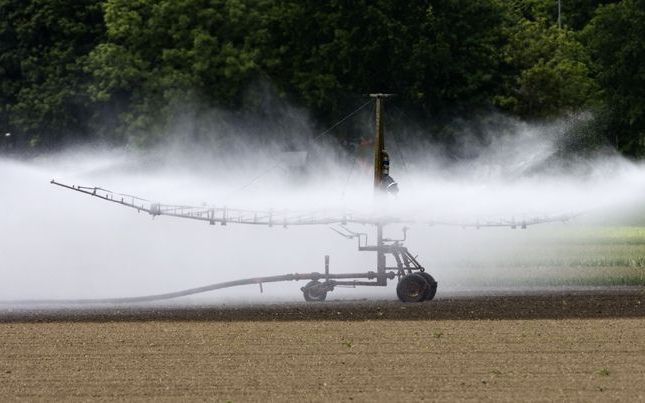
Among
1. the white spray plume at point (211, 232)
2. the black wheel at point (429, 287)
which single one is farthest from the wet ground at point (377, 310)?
the white spray plume at point (211, 232)

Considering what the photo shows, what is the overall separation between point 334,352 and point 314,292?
9.46 m

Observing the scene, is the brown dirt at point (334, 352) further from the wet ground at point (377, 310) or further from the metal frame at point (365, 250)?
the metal frame at point (365, 250)

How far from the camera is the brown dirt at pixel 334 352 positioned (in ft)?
87.5

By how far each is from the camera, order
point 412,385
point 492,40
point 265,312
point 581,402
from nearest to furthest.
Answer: point 581,402, point 412,385, point 265,312, point 492,40

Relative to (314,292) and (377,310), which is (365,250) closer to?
(377,310)

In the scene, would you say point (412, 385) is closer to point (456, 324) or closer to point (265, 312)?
point (456, 324)

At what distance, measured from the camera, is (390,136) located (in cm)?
7950

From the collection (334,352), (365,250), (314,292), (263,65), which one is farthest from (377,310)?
(263,65)

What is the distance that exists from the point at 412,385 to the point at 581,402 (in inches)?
106

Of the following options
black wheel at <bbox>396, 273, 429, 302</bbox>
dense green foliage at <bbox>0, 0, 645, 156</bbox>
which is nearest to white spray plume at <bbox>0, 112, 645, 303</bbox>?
black wheel at <bbox>396, 273, 429, 302</bbox>

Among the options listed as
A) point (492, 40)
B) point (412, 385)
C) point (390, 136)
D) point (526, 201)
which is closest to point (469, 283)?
point (526, 201)

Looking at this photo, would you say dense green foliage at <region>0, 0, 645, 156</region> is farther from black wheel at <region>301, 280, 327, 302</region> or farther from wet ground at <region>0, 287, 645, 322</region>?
wet ground at <region>0, 287, 645, 322</region>

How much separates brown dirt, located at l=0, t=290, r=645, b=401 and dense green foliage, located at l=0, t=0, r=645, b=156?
1729 inches

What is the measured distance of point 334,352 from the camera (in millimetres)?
30656
